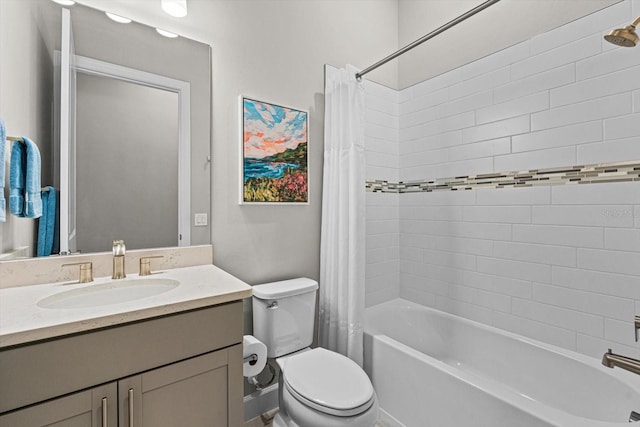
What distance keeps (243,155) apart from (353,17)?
1.43 meters

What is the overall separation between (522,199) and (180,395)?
2.00m

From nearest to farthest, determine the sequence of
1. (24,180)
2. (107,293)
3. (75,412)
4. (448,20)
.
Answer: (75,412), (24,180), (107,293), (448,20)

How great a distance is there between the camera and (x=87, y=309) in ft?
3.01

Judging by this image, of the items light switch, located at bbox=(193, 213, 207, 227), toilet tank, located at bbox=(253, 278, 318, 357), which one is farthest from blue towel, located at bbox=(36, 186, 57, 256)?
toilet tank, located at bbox=(253, 278, 318, 357)

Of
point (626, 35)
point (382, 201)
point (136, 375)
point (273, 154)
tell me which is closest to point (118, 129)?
point (273, 154)

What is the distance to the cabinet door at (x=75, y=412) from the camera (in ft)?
2.57

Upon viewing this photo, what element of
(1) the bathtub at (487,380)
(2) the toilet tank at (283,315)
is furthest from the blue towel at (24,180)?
(1) the bathtub at (487,380)

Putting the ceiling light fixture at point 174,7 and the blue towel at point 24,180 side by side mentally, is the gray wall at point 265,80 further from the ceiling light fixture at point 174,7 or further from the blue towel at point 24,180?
the blue towel at point 24,180

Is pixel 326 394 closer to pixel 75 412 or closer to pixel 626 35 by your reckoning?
pixel 75 412

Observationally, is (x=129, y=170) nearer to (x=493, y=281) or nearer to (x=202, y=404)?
(x=202, y=404)

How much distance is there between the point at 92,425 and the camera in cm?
86

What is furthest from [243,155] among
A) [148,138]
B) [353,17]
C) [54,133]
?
[353,17]

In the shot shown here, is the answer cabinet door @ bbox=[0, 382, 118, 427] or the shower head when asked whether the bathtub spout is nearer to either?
the shower head

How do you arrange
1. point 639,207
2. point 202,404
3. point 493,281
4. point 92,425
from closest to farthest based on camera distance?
point 92,425, point 202,404, point 639,207, point 493,281
